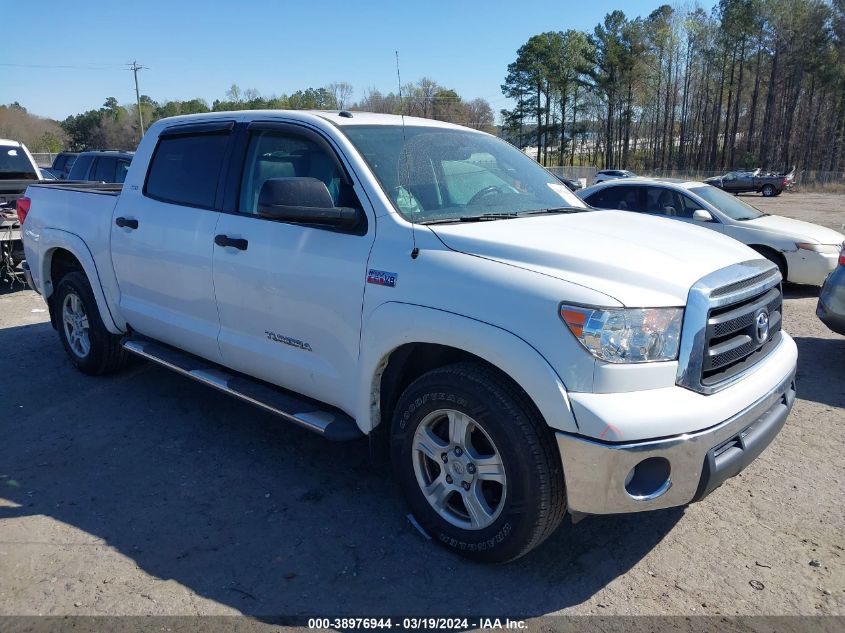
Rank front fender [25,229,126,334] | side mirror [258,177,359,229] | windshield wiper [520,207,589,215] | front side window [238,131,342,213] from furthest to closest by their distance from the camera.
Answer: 1. front fender [25,229,126,334]
2. windshield wiper [520,207,589,215]
3. front side window [238,131,342,213]
4. side mirror [258,177,359,229]

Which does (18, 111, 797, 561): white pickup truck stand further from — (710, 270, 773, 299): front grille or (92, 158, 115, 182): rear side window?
(92, 158, 115, 182): rear side window

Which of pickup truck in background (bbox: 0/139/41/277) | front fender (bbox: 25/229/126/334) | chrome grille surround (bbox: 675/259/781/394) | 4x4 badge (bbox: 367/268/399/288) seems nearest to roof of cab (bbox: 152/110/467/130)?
4x4 badge (bbox: 367/268/399/288)

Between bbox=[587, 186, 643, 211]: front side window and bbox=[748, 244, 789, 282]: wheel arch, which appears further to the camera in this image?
bbox=[587, 186, 643, 211]: front side window

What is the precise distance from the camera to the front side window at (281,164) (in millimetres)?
3734

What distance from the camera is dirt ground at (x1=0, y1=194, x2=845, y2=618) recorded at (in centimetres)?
291

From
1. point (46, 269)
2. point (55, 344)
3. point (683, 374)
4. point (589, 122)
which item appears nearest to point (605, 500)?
point (683, 374)

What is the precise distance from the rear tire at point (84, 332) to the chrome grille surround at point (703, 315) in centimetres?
447

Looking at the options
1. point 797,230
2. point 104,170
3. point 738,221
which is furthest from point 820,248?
A: point 104,170

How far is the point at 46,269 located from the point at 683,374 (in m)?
5.51

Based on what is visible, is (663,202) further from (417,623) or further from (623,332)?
(417,623)

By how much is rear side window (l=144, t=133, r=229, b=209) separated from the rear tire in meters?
1.27

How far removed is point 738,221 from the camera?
377 inches

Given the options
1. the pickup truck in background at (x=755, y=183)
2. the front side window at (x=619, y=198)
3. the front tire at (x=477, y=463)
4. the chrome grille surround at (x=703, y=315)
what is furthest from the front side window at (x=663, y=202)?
the pickup truck in background at (x=755, y=183)

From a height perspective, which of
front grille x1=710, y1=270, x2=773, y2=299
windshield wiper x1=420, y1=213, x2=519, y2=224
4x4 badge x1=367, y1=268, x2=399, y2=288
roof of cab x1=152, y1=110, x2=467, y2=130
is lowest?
front grille x1=710, y1=270, x2=773, y2=299
